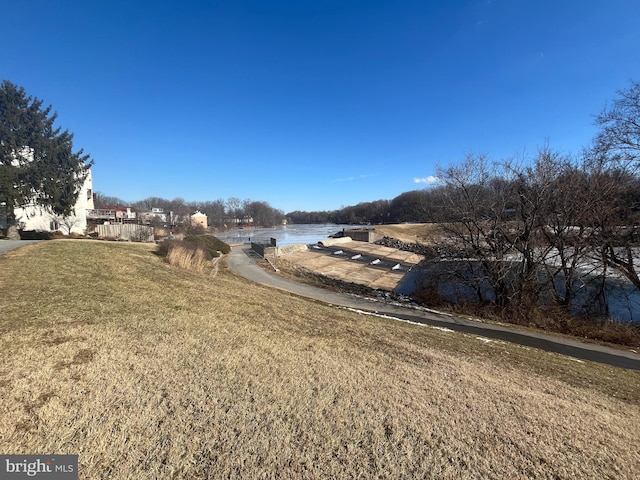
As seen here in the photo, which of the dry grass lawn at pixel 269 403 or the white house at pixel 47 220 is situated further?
the white house at pixel 47 220

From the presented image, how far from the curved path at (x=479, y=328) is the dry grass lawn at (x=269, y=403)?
4147 mm

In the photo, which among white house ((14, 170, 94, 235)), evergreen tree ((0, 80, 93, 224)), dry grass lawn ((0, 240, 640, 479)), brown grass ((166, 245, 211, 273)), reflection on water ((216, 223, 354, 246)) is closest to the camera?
dry grass lawn ((0, 240, 640, 479))

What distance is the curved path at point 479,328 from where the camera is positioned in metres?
9.82

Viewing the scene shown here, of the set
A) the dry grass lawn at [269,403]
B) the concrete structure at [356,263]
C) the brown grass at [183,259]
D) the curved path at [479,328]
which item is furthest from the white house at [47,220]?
the dry grass lawn at [269,403]

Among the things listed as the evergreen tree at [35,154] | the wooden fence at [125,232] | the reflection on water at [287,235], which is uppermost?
the evergreen tree at [35,154]

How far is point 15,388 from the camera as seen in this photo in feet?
9.93

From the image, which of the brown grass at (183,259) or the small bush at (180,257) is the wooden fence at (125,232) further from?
the brown grass at (183,259)

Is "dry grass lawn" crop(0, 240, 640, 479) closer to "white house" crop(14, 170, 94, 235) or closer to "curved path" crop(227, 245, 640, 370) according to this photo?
"curved path" crop(227, 245, 640, 370)

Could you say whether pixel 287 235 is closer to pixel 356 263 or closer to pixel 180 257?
pixel 356 263

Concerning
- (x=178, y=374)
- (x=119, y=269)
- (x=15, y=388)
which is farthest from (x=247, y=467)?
(x=119, y=269)

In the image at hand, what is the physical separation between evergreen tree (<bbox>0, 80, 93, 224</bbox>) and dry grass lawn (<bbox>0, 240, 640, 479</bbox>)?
2309 centimetres

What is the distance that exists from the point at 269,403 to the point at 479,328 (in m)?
11.4

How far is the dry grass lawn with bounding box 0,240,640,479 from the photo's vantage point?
2.62 m

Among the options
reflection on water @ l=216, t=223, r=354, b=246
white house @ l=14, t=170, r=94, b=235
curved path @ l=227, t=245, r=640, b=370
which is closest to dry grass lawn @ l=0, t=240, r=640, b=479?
curved path @ l=227, t=245, r=640, b=370
